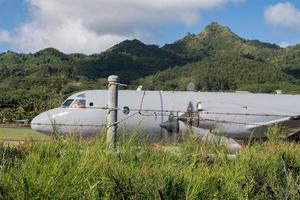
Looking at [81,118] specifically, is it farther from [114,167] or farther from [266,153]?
[114,167]

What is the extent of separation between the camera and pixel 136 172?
4.98m

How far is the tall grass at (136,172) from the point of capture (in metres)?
4.14

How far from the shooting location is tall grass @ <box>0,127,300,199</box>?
4137 mm

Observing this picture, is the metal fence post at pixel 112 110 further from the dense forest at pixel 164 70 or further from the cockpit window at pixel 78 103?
the dense forest at pixel 164 70

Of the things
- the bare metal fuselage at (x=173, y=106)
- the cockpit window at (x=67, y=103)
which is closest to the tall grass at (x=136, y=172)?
the bare metal fuselage at (x=173, y=106)

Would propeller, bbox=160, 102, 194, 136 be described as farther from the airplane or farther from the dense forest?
the dense forest

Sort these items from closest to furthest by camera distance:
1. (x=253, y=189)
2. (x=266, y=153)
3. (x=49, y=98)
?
(x=253, y=189), (x=266, y=153), (x=49, y=98)

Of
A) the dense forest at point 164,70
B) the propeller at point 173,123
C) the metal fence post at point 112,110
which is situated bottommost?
the propeller at point 173,123

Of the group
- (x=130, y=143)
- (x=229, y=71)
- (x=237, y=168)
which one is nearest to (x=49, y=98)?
(x=130, y=143)

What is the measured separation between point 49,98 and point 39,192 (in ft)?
23.7

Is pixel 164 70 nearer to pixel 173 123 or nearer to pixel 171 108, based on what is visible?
pixel 171 108

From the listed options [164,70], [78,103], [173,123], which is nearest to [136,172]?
[173,123]

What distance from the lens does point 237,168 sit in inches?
231

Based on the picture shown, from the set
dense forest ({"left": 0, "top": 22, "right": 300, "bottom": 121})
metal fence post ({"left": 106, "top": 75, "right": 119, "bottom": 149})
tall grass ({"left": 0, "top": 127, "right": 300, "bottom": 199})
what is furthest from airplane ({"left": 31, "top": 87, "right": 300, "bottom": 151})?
dense forest ({"left": 0, "top": 22, "right": 300, "bottom": 121})
